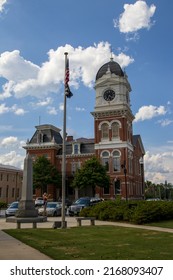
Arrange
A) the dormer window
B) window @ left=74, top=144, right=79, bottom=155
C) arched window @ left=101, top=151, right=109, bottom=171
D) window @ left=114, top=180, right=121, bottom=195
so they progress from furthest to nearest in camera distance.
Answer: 1. window @ left=74, top=144, right=79, bottom=155
2. the dormer window
3. arched window @ left=101, top=151, right=109, bottom=171
4. window @ left=114, top=180, right=121, bottom=195

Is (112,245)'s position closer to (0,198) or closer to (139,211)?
(139,211)

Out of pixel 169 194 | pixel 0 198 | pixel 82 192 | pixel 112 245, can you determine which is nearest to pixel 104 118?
pixel 82 192

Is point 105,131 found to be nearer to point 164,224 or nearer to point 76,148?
point 76,148

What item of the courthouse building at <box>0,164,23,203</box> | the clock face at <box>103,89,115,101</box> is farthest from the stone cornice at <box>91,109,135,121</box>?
the courthouse building at <box>0,164,23,203</box>

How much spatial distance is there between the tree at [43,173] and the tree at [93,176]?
7.20 metres

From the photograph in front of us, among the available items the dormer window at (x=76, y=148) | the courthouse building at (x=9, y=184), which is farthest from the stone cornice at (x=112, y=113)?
the courthouse building at (x=9, y=184)

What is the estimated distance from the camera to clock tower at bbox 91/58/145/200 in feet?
202

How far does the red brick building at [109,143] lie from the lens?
61.9 meters

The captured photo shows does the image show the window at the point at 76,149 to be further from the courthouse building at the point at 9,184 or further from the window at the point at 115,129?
the courthouse building at the point at 9,184

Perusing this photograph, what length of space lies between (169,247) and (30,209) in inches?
580

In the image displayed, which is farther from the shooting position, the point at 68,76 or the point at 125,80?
the point at 125,80

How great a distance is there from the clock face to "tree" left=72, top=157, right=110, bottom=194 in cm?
1281

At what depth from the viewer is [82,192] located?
220ft

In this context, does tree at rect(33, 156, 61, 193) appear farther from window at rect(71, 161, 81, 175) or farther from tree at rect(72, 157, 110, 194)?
tree at rect(72, 157, 110, 194)
